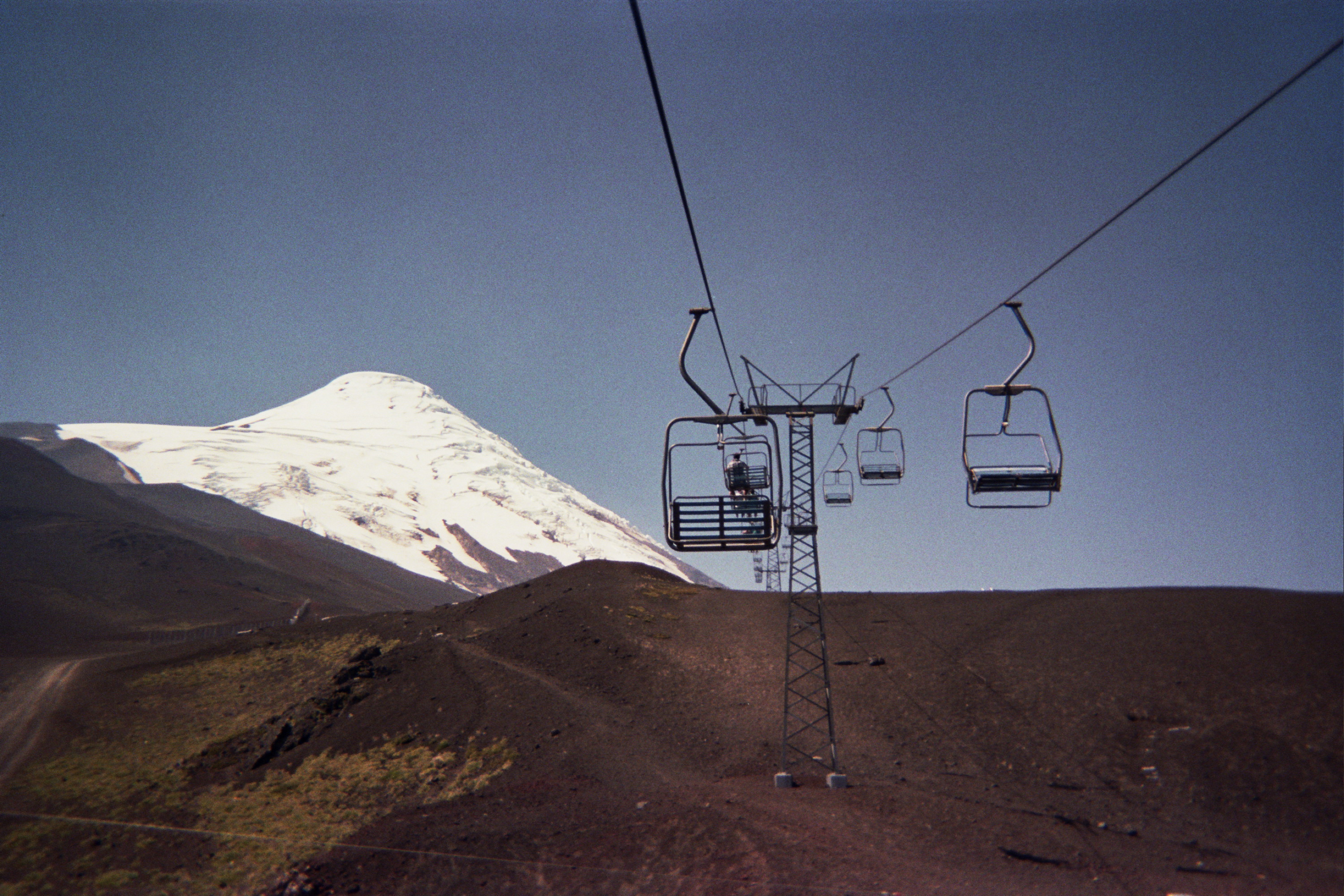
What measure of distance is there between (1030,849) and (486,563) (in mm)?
142199

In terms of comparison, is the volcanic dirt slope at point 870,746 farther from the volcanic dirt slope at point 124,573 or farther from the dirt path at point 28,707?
the volcanic dirt slope at point 124,573

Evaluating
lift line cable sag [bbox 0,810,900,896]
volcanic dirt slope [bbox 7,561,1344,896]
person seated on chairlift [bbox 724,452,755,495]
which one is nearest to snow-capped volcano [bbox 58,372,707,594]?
volcanic dirt slope [bbox 7,561,1344,896]

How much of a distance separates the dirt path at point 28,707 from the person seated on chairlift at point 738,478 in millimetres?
23840

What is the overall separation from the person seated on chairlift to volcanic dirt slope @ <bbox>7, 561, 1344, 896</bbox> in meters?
7.25

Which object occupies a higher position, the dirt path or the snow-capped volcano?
the snow-capped volcano

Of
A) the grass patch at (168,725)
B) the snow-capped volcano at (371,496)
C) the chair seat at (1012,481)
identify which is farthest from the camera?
the snow-capped volcano at (371,496)

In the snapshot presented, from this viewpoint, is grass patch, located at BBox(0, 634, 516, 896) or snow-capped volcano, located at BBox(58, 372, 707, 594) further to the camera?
snow-capped volcano, located at BBox(58, 372, 707, 594)

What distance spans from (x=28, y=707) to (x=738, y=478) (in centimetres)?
3306

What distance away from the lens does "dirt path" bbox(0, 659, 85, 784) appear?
86.2 ft

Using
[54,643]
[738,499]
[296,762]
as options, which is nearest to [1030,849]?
[738,499]

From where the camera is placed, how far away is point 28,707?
106 feet

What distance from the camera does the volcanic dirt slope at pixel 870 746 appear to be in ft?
53.9

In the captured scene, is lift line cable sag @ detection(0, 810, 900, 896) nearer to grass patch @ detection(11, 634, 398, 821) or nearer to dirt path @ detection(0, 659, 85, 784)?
grass patch @ detection(11, 634, 398, 821)

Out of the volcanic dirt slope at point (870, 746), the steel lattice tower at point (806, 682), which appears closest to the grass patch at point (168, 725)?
the volcanic dirt slope at point (870, 746)
